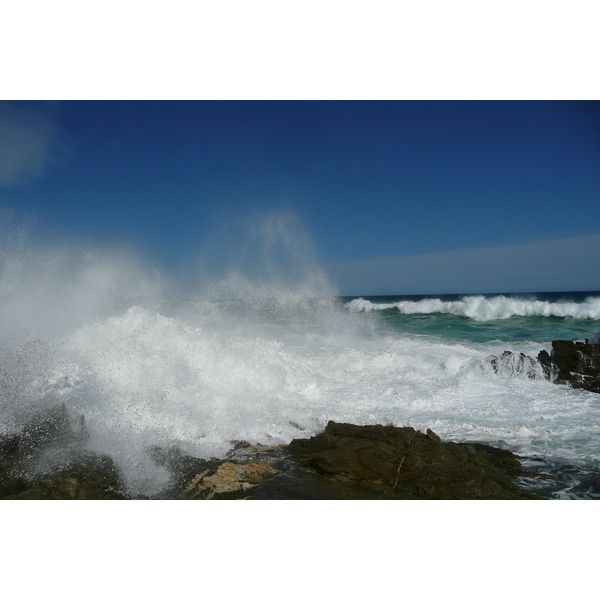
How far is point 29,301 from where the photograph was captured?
7109mm

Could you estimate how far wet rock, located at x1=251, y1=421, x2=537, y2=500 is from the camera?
10.9ft

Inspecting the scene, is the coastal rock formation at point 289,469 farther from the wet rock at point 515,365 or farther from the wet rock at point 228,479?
the wet rock at point 515,365


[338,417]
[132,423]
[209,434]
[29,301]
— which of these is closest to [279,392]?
[338,417]

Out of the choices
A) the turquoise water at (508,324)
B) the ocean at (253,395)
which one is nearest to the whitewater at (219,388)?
the ocean at (253,395)

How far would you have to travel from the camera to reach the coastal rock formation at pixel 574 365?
280 inches

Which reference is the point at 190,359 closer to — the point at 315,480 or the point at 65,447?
the point at 65,447

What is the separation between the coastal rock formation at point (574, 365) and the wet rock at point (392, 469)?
399cm

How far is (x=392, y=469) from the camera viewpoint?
3.70m

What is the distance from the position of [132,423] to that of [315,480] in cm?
245

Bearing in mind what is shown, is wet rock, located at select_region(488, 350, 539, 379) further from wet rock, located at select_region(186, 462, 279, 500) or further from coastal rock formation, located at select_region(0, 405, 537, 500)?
wet rock, located at select_region(186, 462, 279, 500)

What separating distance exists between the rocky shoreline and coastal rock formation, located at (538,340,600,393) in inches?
157

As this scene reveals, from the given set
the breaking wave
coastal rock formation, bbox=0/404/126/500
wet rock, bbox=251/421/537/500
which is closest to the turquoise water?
the breaking wave

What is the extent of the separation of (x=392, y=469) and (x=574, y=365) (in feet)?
19.4

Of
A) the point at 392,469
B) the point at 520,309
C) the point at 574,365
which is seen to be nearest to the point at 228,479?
the point at 392,469
